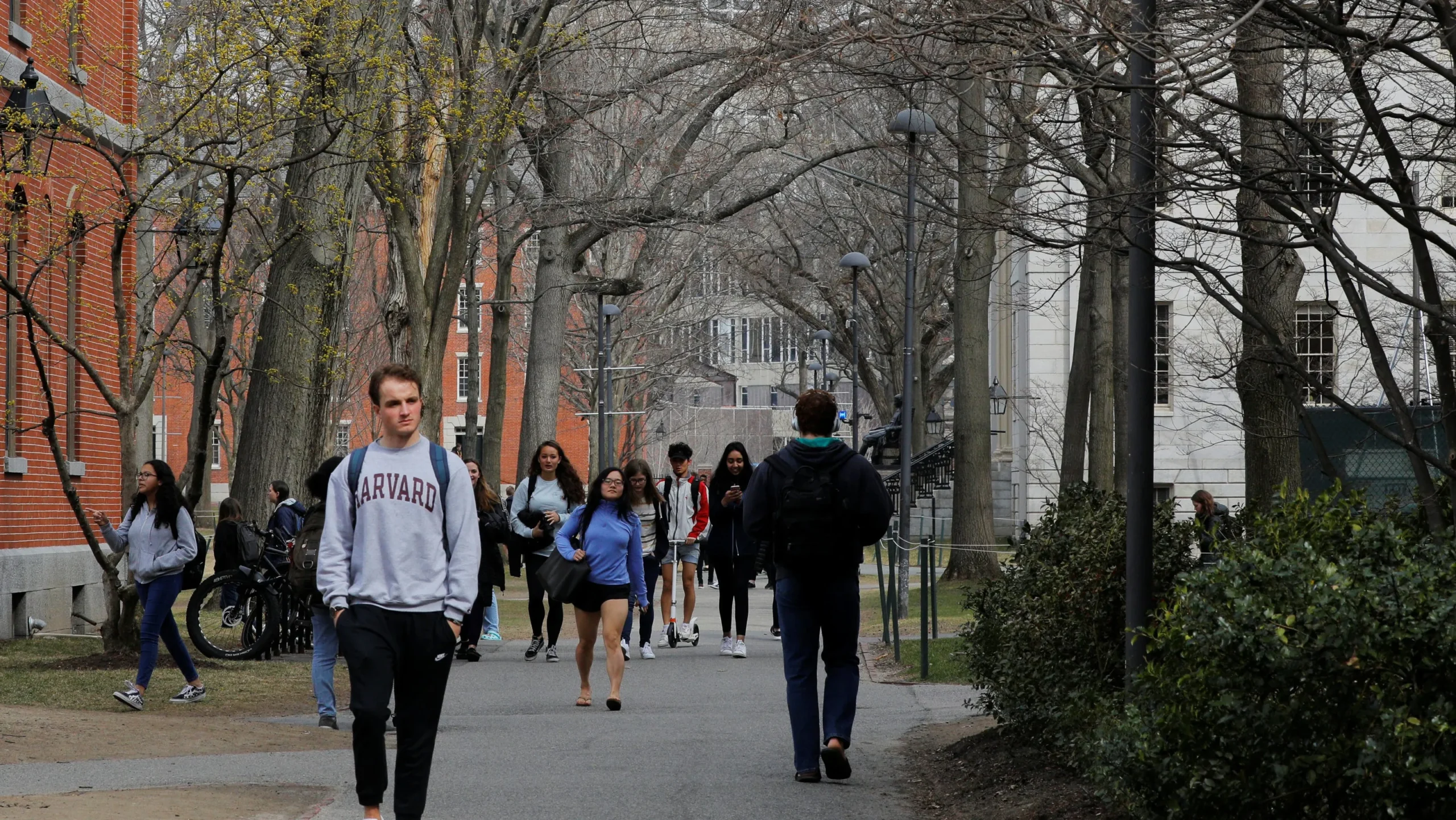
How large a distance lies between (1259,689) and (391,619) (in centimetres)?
314

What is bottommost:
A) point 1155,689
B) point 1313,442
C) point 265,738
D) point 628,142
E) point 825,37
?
point 265,738

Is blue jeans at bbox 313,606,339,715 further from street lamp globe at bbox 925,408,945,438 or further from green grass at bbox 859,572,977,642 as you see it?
street lamp globe at bbox 925,408,945,438

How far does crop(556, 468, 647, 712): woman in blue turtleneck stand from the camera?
12.2m

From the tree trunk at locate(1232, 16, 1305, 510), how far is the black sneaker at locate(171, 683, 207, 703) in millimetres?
7340

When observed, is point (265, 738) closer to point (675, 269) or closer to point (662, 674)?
point (662, 674)

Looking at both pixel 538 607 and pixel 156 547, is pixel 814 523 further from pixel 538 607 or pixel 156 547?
pixel 538 607

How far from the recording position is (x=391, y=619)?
6645 mm

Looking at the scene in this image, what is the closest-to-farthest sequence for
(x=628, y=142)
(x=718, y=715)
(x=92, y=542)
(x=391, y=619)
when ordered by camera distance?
(x=391, y=619), (x=718, y=715), (x=92, y=542), (x=628, y=142)

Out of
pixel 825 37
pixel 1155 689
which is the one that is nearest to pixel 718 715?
pixel 825 37

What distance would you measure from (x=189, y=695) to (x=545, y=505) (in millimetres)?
3790

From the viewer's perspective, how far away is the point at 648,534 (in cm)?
1583

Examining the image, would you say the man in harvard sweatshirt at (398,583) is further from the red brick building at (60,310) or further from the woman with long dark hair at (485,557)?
the red brick building at (60,310)

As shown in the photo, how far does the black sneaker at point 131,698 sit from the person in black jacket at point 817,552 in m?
5.31

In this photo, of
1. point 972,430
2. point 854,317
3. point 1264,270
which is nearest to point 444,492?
point 1264,270
